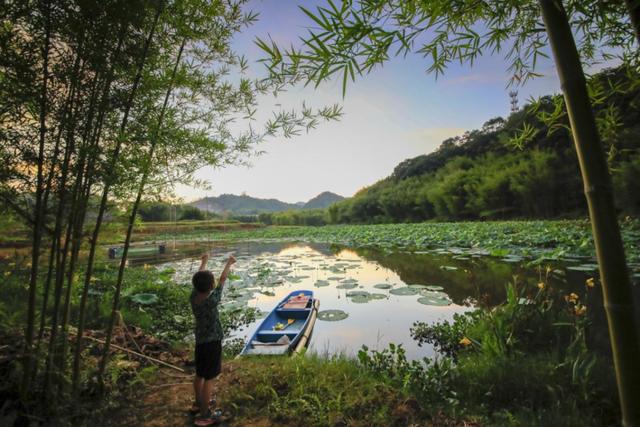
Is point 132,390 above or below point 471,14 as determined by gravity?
below

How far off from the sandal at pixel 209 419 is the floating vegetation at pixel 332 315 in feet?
9.34

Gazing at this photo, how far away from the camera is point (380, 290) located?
20.7 ft

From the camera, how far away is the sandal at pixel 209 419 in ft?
6.74

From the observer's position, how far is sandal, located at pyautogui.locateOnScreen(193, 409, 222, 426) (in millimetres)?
2055

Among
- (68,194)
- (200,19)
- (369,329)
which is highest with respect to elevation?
(200,19)

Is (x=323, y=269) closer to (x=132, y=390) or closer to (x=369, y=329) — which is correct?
(x=369, y=329)

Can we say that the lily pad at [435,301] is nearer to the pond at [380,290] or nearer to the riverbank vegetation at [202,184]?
the pond at [380,290]

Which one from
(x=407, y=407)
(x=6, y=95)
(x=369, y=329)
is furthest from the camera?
(x=369, y=329)

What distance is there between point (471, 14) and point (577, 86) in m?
0.69

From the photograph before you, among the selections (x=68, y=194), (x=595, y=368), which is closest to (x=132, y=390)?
(x=68, y=194)

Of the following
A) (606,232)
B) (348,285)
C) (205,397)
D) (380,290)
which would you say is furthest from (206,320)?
(348,285)

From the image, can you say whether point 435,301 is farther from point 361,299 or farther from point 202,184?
point 202,184

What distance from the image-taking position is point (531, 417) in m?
2.00

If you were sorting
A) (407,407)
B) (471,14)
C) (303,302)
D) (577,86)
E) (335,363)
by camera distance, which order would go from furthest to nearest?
(303,302)
(335,363)
(407,407)
(471,14)
(577,86)
